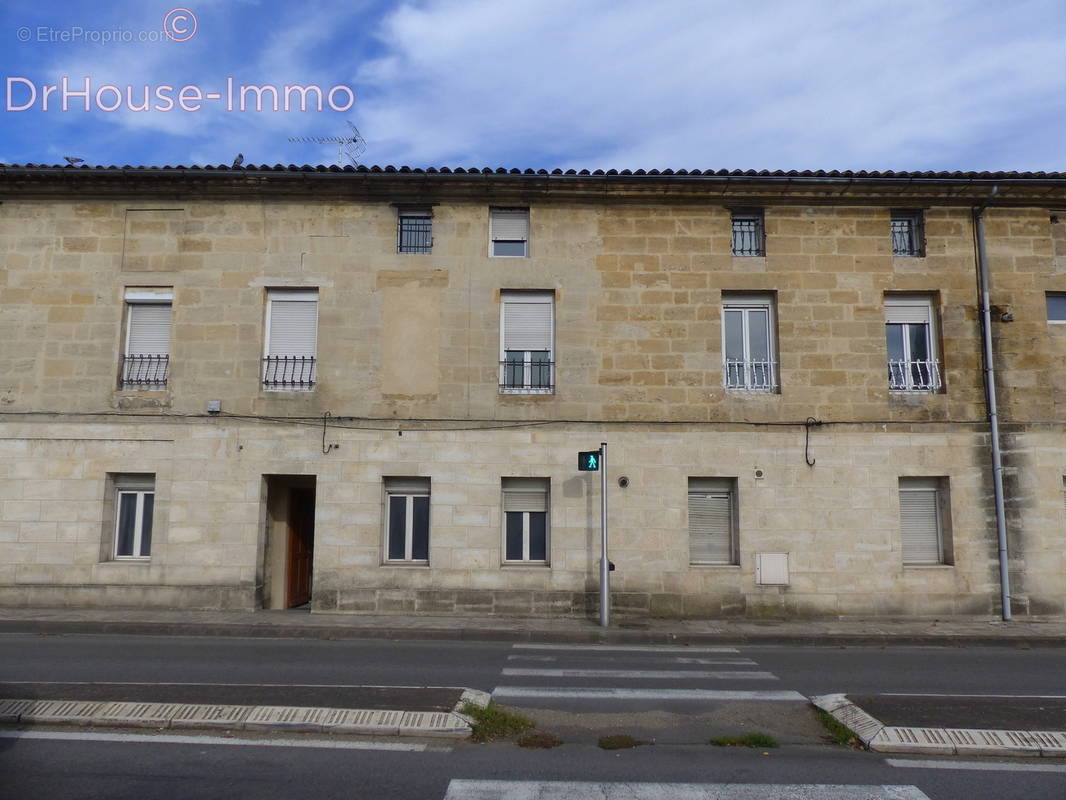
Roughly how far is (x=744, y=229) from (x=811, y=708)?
359 inches

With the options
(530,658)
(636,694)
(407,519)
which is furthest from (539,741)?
(407,519)

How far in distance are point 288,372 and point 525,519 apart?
473 cm

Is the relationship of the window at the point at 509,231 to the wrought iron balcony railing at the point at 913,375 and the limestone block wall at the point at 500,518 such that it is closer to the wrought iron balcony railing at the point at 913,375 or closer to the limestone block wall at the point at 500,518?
the limestone block wall at the point at 500,518

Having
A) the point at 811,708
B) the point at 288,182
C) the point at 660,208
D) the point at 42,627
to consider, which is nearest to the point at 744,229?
the point at 660,208

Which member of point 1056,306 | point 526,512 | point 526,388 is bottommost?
Result: point 526,512

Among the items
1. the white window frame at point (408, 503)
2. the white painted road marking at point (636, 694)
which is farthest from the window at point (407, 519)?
the white painted road marking at point (636, 694)

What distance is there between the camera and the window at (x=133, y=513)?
1332 centimetres

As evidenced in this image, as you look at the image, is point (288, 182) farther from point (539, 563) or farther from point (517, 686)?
point (517, 686)

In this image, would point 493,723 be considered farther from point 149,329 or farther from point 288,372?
point 149,329

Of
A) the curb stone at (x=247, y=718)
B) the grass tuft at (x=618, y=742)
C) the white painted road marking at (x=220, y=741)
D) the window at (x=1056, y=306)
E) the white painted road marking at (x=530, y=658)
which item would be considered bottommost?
the white painted road marking at (x=530, y=658)

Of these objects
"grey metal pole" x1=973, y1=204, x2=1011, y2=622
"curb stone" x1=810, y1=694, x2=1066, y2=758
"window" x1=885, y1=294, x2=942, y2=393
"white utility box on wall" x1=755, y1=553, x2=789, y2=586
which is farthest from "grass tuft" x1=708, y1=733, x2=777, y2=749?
"window" x1=885, y1=294, x2=942, y2=393

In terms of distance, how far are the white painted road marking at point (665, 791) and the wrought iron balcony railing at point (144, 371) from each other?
10603 mm

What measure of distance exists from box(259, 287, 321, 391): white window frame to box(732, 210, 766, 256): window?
290 inches

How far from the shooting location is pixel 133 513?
43.9 feet
